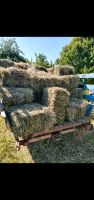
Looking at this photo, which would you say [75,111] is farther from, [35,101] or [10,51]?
[10,51]

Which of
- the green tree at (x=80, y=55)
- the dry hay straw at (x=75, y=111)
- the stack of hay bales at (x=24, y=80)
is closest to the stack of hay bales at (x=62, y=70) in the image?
the stack of hay bales at (x=24, y=80)

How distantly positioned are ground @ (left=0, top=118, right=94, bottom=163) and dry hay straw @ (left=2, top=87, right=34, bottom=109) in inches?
36.7

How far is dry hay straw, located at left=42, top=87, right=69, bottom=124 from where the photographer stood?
5.28 meters

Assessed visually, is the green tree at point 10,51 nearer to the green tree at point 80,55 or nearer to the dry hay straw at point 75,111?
the green tree at point 80,55

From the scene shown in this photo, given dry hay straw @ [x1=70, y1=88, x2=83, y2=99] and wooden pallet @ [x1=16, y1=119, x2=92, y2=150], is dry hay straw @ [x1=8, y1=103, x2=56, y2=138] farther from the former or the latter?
dry hay straw @ [x1=70, y1=88, x2=83, y2=99]

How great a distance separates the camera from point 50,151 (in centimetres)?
520

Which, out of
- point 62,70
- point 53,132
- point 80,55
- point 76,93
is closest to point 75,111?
point 53,132

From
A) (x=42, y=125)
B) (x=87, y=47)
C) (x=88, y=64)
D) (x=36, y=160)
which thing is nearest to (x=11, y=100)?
(x=42, y=125)
